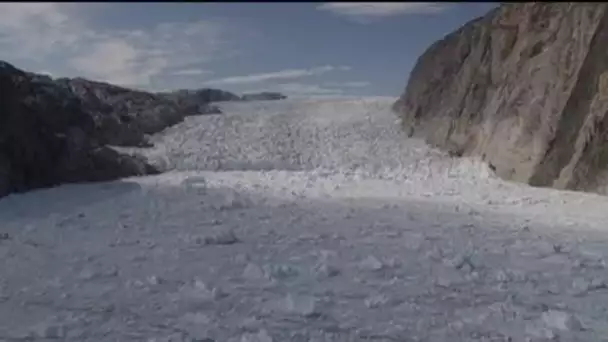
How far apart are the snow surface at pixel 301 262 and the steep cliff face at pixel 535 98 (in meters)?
0.78

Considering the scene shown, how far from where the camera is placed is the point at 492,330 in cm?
478

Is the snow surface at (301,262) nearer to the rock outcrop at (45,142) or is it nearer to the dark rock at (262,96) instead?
the rock outcrop at (45,142)

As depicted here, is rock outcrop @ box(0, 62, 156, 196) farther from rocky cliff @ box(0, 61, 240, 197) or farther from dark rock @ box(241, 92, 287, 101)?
dark rock @ box(241, 92, 287, 101)

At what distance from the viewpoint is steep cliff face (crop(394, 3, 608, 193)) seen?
38.2ft

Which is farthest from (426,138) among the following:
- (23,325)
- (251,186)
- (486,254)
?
(23,325)

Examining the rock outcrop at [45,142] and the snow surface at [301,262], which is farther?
the rock outcrop at [45,142]

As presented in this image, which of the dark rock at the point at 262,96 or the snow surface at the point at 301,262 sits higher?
the dark rock at the point at 262,96

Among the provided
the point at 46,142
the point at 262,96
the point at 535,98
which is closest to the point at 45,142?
the point at 46,142

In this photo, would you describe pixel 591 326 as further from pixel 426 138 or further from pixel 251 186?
pixel 426 138

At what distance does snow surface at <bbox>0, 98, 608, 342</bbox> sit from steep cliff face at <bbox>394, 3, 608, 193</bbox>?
2.56ft

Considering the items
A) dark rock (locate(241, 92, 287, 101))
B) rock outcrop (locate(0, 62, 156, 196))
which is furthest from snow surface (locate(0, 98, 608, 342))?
dark rock (locate(241, 92, 287, 101))

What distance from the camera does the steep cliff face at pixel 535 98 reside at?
11633 millimetres

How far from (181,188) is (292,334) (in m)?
7.24


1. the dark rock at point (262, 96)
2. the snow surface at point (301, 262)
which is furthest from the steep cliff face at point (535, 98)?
the dark rock at point (262, 96)
